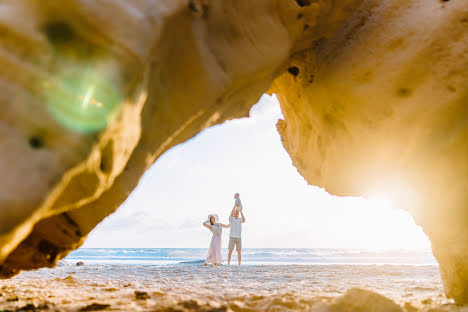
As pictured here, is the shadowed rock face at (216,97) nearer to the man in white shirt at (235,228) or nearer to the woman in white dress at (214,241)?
the man in white shirt at (235,228)

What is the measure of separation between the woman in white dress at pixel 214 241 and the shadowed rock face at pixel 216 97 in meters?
6.05

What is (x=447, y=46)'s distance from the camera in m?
2.48

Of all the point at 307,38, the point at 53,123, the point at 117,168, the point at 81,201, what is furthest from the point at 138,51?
the point at 307,38

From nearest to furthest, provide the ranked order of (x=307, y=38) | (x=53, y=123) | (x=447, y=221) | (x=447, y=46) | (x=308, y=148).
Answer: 1. (x=53, y=123)
2. (x=447, y=46)
3. (x=447, y=221)
4. (x=307, y=38)
5. (x=308, y=148)

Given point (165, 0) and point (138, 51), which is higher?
point (165, 0)

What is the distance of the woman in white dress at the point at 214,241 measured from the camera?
912cm

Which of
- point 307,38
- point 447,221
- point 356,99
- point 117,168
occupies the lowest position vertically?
point 447,221

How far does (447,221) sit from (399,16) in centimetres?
160

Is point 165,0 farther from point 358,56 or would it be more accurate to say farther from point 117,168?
point 358,56

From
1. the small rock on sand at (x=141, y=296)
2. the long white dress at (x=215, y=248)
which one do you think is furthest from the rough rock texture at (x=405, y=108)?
the long white dress at (x=215, y=248)

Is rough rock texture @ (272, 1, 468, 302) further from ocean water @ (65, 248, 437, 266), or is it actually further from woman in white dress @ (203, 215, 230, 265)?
ocean water @ (65, 248, 437, 266)

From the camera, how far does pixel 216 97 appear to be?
89.7 inches

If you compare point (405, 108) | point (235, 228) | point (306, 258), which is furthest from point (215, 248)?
point (306, 258)

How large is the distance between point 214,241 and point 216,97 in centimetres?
734
